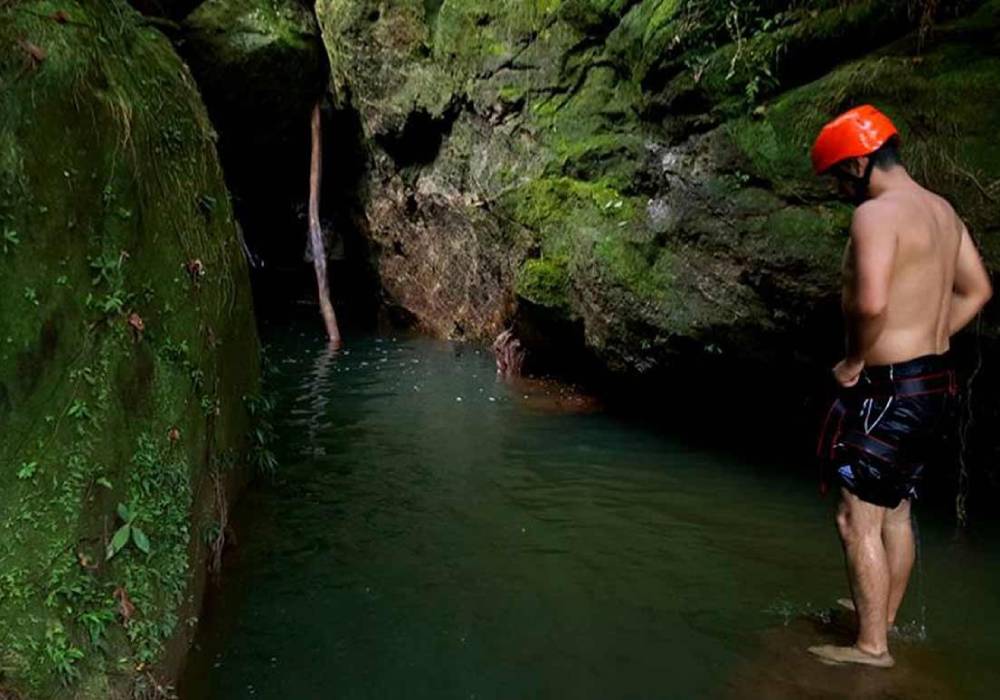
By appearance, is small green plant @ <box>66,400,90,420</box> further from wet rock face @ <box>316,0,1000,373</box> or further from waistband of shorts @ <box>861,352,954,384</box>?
wet rock face @ <box>316,0,1000,373</box>

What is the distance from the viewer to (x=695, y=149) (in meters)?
7.38

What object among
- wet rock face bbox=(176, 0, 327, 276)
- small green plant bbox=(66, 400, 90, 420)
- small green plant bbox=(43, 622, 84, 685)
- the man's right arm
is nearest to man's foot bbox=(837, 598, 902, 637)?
the man's right arm

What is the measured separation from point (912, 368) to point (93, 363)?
334 centimetres

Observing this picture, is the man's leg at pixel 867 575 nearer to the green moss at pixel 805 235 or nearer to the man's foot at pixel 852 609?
the man's foot at pixel 852 609

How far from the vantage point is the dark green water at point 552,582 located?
147 inches

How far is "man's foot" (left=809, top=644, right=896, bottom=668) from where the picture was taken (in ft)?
12.2

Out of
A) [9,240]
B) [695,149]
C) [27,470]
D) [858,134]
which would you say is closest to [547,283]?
[695,149]

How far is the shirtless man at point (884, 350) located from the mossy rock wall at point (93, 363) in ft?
9.78

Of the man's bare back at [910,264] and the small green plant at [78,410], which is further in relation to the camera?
the man's bare back at [910,264]

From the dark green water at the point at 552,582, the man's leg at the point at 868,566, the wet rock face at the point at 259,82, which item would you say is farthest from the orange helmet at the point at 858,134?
the wet rock face at the point at 259,82

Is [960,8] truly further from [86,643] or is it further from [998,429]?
[86,643]

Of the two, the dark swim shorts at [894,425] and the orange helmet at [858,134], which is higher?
the orange helmet at [858,134]

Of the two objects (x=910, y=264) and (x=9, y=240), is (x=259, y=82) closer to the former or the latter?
(x=9, y=240)

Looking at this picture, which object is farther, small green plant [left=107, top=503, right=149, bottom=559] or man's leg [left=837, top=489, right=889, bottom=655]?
man's leg [left=837, top=489, right=889, bottom=655]
